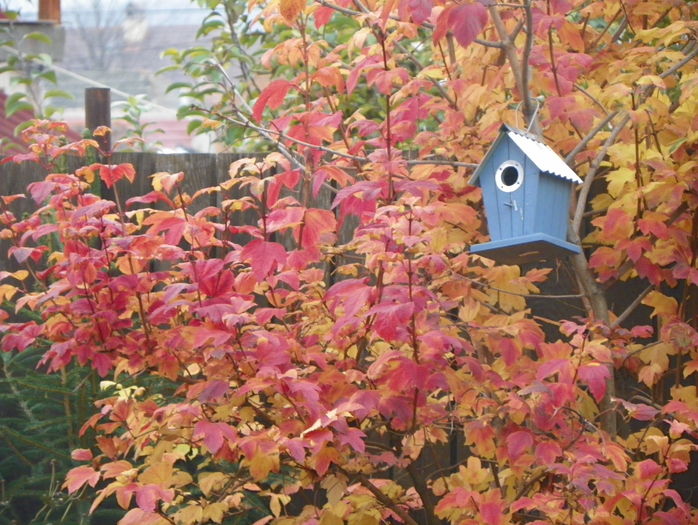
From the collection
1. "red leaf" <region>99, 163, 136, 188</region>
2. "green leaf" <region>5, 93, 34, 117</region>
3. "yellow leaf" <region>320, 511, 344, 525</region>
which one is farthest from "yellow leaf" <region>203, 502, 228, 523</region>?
"green leaf" <region>5, 93, 34, 117</region>

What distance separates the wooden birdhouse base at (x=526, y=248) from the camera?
273cm

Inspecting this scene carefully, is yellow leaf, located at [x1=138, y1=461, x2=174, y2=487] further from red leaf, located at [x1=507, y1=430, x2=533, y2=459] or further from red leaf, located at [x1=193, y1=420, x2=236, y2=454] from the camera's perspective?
red leaf, located at [x1=507, y1=430, x2=533, y2=459]

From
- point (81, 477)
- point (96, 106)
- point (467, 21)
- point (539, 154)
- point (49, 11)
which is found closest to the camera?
point (467, 21)

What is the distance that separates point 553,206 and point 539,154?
0.15m

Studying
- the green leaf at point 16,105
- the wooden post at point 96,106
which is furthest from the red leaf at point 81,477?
the green leaf at point 16,105

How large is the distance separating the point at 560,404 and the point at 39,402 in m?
1.97

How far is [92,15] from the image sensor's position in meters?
11.3

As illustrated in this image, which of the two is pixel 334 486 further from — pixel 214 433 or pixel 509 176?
pixel 509 176

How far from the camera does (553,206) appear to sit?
2.82 metres

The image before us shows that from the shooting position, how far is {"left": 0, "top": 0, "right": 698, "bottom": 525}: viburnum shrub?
2.68m

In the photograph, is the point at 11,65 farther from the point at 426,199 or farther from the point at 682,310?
the point at 682,310

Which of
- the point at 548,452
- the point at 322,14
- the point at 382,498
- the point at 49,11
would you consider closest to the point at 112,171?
the point at 322,14

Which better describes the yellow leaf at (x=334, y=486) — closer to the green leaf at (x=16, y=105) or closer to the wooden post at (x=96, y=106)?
the wooden post at (x=96, y=106)

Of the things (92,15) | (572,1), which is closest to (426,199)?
(572,1)
